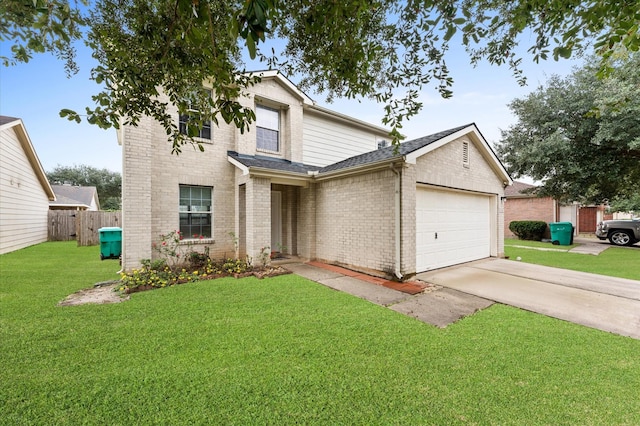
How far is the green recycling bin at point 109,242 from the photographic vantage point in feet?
31.4

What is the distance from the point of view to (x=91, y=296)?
5305mm

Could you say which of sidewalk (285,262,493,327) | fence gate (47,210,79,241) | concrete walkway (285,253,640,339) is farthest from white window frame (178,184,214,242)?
fence gate (47,210,79,241)

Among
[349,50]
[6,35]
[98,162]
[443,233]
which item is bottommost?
[443,233]

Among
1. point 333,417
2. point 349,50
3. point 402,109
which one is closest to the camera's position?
point 333,417

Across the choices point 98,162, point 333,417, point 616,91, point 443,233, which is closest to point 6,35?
point 333,417

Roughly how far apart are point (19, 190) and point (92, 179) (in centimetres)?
4004

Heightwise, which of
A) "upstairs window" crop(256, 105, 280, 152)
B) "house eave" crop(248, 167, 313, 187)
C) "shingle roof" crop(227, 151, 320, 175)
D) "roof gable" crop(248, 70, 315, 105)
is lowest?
"house eave" crop(248, 167, 313, 187)

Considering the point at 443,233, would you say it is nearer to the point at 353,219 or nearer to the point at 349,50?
the point at 353,219

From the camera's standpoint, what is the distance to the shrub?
16.4 meters

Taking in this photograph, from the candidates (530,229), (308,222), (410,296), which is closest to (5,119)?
(308,222)

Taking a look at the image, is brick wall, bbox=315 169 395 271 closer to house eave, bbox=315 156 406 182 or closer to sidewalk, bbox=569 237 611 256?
house eave, bbox=315 156 406 182

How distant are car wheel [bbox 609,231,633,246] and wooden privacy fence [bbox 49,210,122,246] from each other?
28.2m

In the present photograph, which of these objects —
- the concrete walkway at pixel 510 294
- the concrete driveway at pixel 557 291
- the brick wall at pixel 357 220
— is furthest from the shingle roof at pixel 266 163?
the concrete driveway at pixel 557 291

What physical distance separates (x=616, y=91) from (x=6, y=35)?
17.4m
